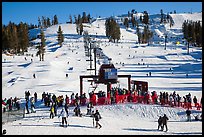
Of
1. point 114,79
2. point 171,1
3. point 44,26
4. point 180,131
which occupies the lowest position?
point 180,131

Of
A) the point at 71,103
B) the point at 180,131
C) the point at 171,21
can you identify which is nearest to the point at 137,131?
the point at 180,131

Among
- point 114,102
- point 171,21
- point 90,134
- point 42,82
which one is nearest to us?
point 90,134

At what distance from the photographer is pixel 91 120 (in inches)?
744

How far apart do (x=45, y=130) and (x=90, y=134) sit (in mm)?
2425

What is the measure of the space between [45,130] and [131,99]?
762 centimetres

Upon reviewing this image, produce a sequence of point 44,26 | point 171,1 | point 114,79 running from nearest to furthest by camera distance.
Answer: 1. point 171,1
2. point 114,79
3. point 44,26

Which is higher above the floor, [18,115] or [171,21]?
[171,21]

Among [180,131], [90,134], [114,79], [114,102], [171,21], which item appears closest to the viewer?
[90,134]

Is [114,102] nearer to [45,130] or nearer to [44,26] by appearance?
[45,130]

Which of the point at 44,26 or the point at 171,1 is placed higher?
the point at 44,26

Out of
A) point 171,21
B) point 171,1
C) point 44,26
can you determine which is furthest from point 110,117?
point 171,21

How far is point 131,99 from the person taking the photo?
2227 cm

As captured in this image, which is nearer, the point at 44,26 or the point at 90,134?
the point at 90,134

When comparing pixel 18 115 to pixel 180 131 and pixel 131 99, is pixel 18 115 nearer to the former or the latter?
pixel 131 99
